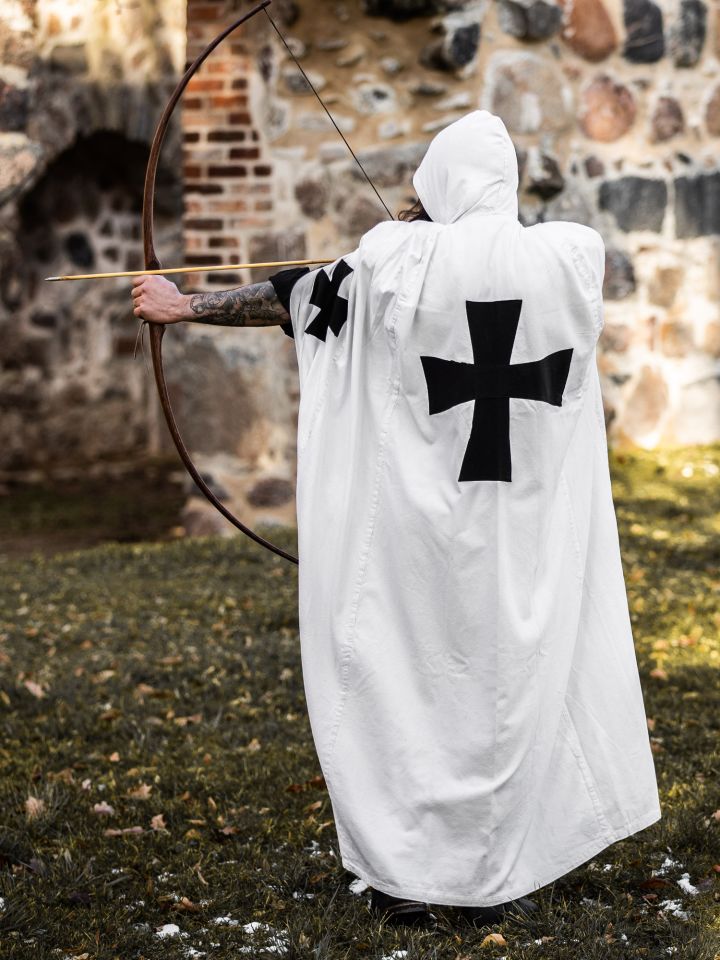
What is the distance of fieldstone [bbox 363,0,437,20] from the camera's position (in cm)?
655

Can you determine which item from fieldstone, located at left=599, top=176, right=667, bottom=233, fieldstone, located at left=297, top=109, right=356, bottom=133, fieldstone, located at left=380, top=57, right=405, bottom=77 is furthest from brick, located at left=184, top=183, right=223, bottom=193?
fieldstone, located at left=599, top=176, right=667, bottom=233

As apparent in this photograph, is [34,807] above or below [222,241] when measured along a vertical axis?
below

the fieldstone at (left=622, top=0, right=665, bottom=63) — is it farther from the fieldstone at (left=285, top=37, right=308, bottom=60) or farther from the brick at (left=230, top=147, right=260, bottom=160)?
the brick at (left=230, top=147, right=260, bottom=160)

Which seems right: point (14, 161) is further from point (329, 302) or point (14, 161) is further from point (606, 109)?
point (329, 302)

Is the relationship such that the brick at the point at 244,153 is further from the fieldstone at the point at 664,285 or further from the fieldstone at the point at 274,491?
the fieldstone at the point at 664,285

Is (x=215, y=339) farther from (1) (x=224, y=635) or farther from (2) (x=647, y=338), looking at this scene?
(2) (x=647, y=338)

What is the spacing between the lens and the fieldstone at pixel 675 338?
26.7 feet

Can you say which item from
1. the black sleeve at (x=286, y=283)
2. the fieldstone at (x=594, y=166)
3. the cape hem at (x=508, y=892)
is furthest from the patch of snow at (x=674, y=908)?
the fieldstone at (x=594, y=166)

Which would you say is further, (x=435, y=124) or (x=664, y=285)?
(x=664, y=285)

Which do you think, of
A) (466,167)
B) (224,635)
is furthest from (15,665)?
(466,167)

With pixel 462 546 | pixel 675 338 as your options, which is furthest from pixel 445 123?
pixel 462 546

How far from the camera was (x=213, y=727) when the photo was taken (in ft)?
13.7

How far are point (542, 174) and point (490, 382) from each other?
4.71 metres

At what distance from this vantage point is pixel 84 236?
391 inches
